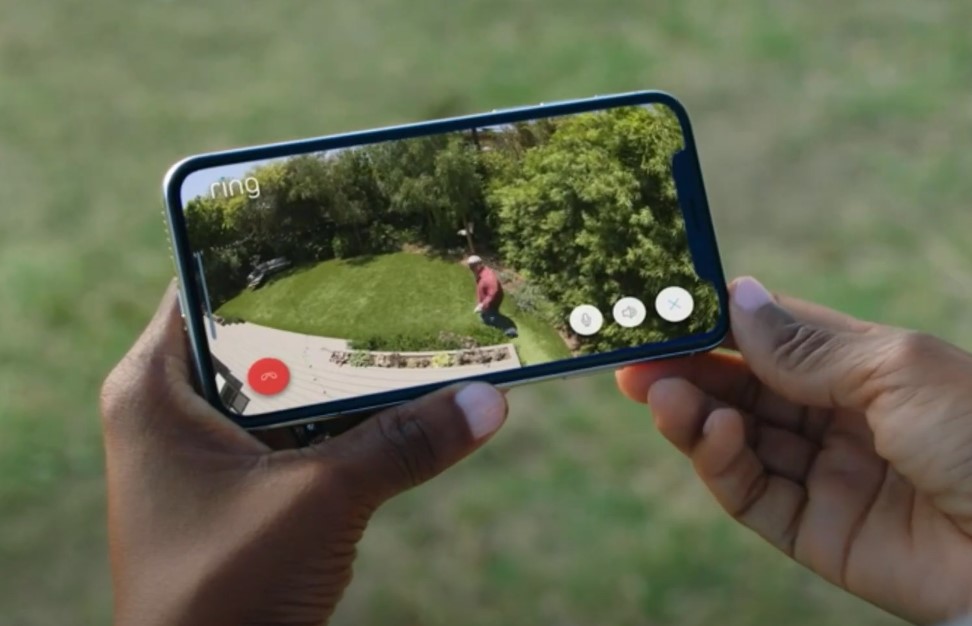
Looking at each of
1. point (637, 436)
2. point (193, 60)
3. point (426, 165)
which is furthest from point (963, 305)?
point (193, 60)

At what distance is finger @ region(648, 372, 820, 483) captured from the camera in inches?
25.1

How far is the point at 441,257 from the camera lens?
0.61m

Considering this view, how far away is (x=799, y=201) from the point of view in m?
0.91

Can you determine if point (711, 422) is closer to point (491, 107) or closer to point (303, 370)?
Answer: point (303, 370)

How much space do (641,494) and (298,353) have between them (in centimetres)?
33

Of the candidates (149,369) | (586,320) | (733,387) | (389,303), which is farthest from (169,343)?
(733,387)

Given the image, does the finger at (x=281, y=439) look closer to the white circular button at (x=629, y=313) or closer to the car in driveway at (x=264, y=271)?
the car in driveway at (x=264, y=271)

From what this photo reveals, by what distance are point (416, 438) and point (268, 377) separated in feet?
0.32

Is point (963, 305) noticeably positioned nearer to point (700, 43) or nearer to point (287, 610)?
point (700, 43)

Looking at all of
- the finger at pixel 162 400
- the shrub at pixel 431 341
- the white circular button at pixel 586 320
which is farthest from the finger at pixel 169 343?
the white circular button at pixel 586 320

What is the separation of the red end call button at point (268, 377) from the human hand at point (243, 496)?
3 centimetres

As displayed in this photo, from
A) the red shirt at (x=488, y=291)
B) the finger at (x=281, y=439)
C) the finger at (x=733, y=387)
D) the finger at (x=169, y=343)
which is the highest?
the finger at (x=169, y=343)

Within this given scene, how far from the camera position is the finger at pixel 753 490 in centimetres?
64

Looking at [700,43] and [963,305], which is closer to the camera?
[963,305]
